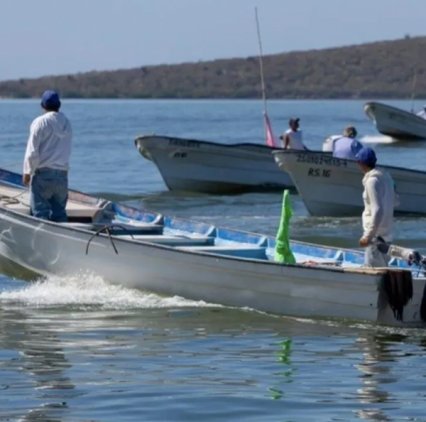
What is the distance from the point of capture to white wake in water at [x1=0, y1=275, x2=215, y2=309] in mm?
16250

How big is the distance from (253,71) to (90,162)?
101m

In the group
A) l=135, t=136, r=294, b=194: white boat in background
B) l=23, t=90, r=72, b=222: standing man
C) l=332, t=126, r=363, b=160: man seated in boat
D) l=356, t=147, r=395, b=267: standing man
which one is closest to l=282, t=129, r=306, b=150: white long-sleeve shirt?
l=135, t=136, r=294, b=194: white boat in background

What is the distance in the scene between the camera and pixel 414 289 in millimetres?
14617

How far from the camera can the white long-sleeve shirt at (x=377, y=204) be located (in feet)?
49.4

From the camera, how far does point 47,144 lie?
16.7 m

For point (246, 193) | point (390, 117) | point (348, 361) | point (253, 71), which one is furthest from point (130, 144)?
point (253, 71)

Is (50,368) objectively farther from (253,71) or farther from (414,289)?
(253,71)

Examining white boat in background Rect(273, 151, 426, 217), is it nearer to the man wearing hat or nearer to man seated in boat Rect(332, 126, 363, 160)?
man seated in boat Rect(332, 126, 363, 160)

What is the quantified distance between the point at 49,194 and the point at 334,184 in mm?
10152

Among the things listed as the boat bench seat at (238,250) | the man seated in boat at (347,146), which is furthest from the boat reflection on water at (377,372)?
the man seated in boat at (347,146)

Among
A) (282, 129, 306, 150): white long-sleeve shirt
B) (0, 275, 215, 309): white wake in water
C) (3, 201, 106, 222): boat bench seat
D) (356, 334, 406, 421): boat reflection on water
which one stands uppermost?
(282, 129, 306, 150): white long-sleeve shirt

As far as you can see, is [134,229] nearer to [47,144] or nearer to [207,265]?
[47,144]

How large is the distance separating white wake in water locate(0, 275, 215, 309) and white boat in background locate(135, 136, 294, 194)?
46.4 feet

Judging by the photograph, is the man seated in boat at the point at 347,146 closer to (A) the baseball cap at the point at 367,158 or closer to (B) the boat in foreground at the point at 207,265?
(B) the boat in foreground at the point at 207,265
